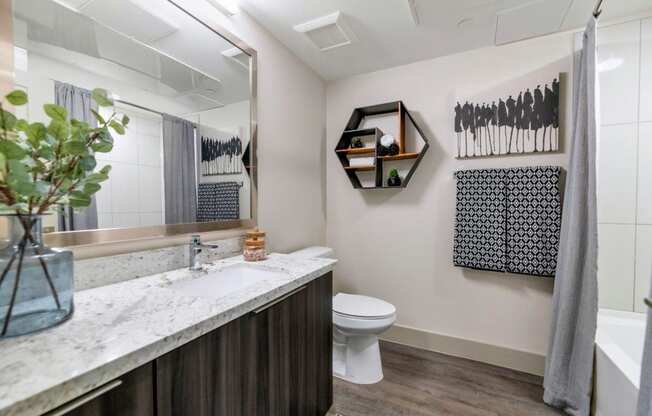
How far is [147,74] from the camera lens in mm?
1252

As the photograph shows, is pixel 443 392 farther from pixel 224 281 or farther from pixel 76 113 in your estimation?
pixel 76 113

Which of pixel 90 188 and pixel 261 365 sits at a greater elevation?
pixel 90 188

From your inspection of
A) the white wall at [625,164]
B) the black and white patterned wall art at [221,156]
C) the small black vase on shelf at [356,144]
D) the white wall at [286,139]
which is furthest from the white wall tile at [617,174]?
the black and white patterned wall art at [221,156]

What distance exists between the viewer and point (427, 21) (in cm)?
179

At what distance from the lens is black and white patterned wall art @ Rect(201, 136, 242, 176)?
1.49 meters

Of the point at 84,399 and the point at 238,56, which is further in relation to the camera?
the point at 238,56

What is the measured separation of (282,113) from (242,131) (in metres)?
0.46

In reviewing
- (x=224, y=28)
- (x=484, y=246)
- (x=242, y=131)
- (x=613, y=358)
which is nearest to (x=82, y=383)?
(x=242, y=131)

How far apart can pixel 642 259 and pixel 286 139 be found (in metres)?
2.40

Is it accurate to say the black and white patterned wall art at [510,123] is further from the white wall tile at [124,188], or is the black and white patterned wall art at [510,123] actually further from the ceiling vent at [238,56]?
the white wall tile at [124,188]

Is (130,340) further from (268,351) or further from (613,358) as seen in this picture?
(613,358)

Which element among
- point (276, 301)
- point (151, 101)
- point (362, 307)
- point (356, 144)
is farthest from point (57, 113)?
point (356, 144)

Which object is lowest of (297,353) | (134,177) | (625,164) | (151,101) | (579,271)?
(297,353)

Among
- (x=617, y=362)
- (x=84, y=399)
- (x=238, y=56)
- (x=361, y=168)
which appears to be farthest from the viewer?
(x=361, y=168)
